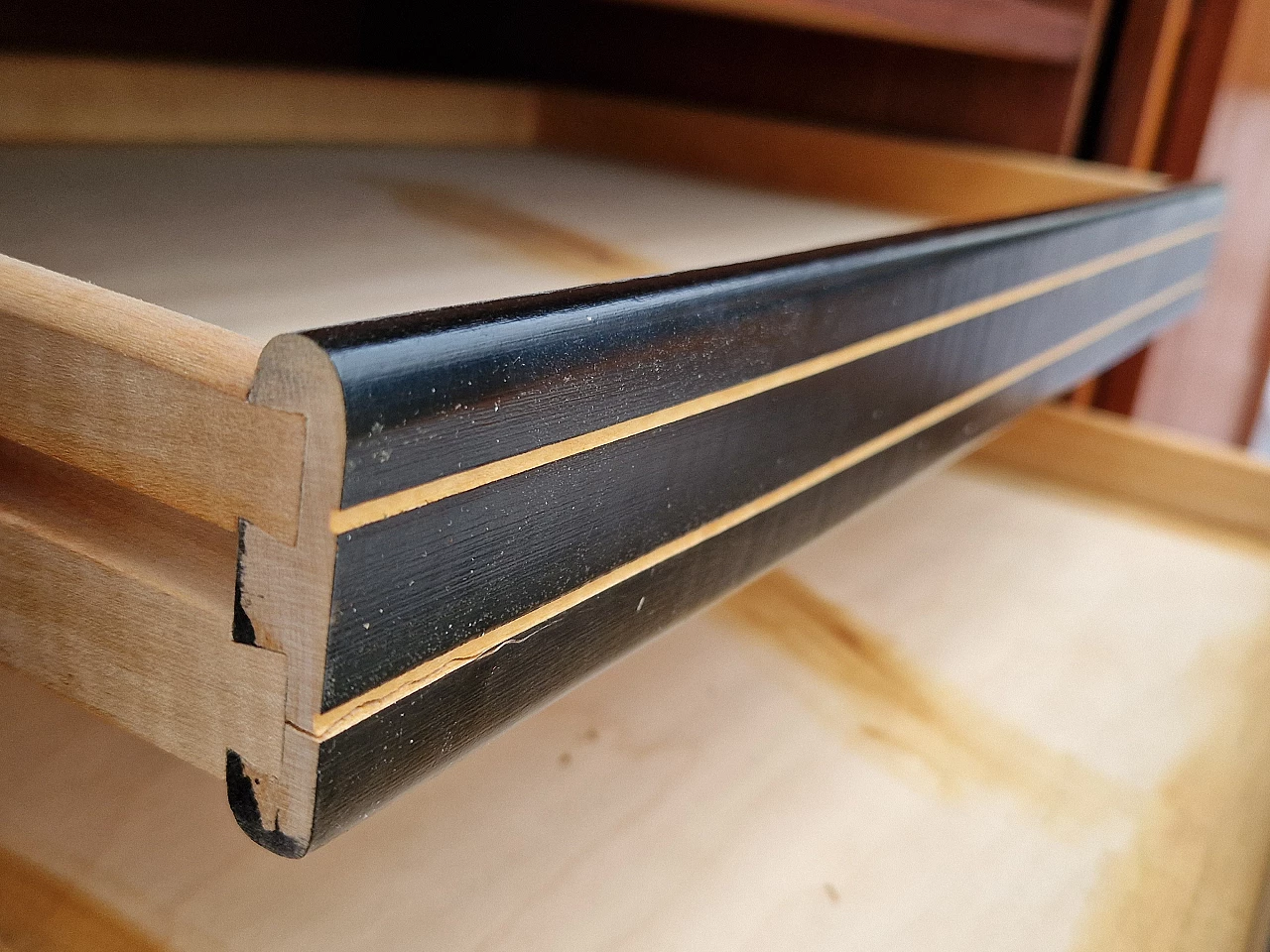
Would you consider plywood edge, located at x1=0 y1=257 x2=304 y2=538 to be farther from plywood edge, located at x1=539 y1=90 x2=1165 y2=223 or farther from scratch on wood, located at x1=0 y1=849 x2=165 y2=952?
plywood edge, located at x1=539 y1=90 x2=1165 y2=223

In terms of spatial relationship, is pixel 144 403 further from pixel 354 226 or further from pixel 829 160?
pixel 829 160

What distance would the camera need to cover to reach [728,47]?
1479mm

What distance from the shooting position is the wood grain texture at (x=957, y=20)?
853 millimetres

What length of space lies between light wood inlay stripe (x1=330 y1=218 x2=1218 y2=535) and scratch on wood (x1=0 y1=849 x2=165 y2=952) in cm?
31

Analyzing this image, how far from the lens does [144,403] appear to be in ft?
1.07

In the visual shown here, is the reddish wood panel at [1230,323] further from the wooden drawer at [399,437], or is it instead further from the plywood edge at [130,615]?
the plywood edge at [130,615]

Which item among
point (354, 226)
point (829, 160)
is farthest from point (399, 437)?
point (829, 160)

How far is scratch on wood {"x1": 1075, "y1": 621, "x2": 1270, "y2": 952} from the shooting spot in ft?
1.99

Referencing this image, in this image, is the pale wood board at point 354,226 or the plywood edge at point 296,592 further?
the pale wood board at point 354,226

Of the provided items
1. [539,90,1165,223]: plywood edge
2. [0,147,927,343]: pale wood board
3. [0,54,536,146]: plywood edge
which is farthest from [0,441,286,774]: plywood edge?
[539,90,1165,223]: plywood edge

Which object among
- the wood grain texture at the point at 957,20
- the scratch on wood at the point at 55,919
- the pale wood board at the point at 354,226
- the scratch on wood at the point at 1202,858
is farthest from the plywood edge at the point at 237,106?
the scratch on wood at the point at 1202,858

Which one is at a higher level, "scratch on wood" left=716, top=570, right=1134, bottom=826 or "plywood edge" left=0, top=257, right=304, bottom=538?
"plywood edge" left=0, top=257, right=304, bottom=538

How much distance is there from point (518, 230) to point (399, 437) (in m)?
0.55

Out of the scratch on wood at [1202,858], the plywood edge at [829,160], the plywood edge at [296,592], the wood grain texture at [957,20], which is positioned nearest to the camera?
the plywood edge at [296,592]
